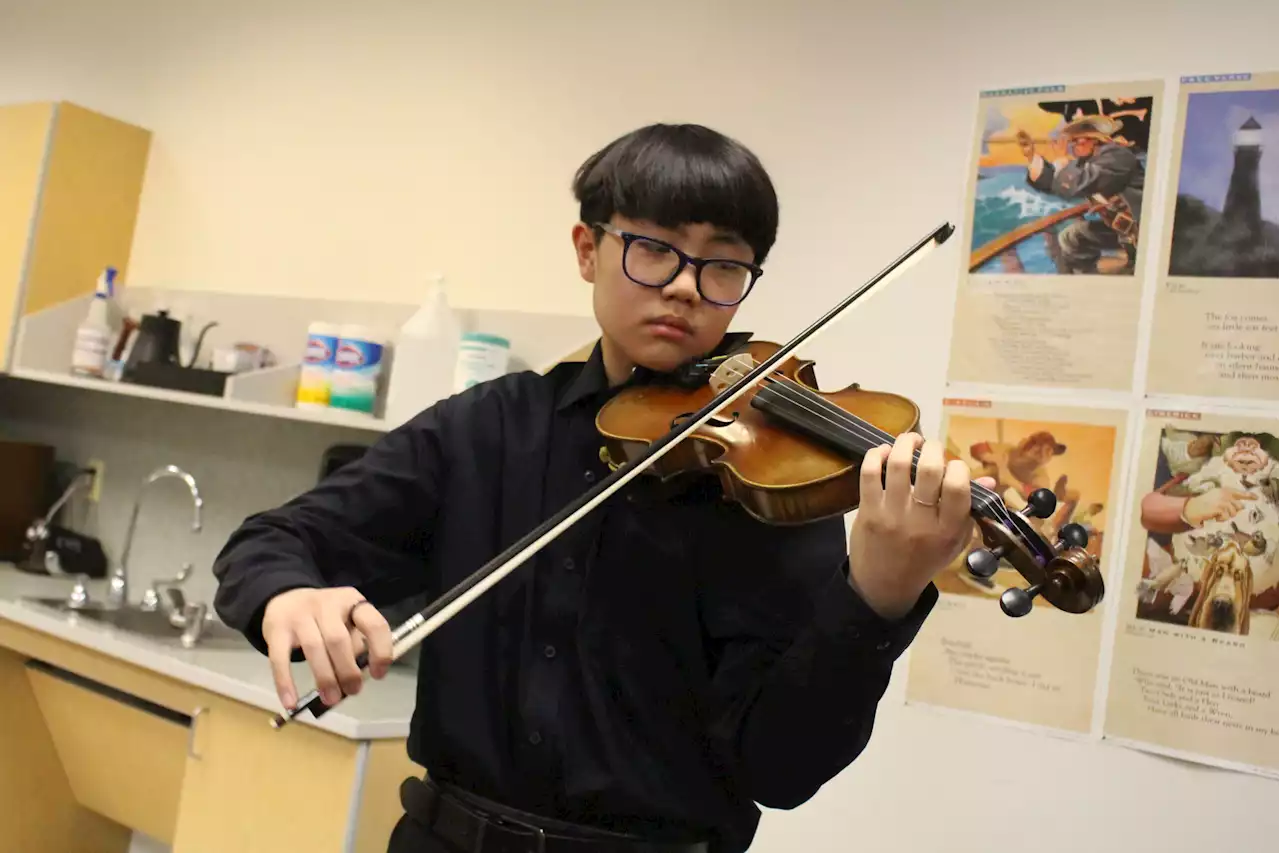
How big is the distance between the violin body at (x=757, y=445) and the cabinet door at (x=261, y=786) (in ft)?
2.70

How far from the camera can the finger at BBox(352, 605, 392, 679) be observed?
2.06ft

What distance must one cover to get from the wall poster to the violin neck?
2.38 ft

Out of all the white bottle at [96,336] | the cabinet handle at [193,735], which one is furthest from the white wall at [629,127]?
the cabinet handle at [193,735]

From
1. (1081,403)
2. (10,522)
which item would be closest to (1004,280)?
(1081,403)

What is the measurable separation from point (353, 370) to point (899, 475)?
1.45 metres

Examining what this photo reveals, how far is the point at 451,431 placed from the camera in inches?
39.0

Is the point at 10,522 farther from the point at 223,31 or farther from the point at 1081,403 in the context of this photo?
the point at 1081,403

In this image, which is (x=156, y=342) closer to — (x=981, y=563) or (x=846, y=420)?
(x=846, y=420)

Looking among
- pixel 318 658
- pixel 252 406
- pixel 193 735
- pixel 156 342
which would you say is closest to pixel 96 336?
pixel 156 342

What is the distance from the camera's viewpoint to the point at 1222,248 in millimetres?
1380

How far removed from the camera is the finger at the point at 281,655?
0.64 meters

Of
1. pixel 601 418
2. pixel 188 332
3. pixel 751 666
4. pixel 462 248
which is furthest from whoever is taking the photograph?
pixel 188 332

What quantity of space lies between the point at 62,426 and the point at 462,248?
1328mm

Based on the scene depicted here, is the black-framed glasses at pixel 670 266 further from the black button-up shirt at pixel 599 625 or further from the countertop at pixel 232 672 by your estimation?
the countertop at pixel 232 672
